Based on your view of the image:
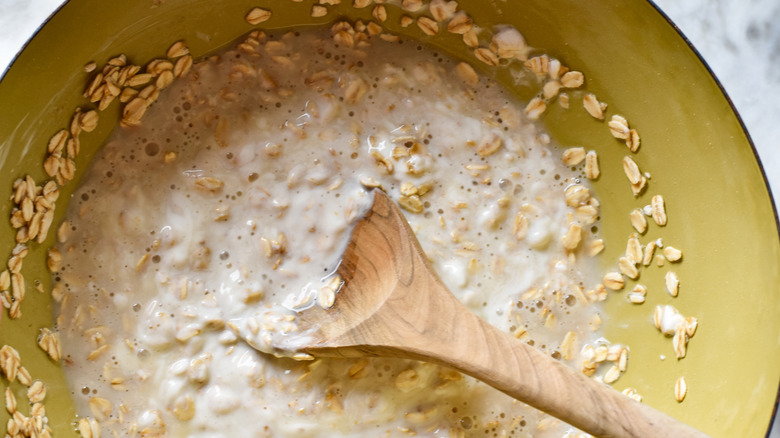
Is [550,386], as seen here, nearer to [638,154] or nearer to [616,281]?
[616,281]

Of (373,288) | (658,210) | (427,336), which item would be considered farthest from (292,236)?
(658,210)

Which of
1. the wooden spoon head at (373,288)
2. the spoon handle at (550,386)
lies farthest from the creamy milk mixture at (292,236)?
the spoon handle at (550,386)

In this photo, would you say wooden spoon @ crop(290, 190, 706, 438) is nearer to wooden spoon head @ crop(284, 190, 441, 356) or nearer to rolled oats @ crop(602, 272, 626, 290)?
wooden spoon head @ crop(284, 190, 441, 356)

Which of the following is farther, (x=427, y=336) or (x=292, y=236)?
(x=292, y=236)

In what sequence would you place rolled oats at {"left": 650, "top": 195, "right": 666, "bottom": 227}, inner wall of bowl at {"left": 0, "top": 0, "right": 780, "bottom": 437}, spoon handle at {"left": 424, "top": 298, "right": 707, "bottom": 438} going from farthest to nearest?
1. rolled oats at {"left": 650, "top": 195, "right": 666, "bottom": 227}
2. inner wall of bowl at {"left": 0, "top": 0, "right": 780, "bottom": 437}
3. spoon handle at {"left": 424, "top": 298, "right": 707, "bottom": 438}

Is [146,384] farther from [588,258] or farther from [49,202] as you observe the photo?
[588,258]

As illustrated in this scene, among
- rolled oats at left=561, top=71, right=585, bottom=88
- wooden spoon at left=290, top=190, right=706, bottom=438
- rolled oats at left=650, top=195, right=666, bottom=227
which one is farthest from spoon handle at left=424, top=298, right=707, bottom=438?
rolled oats at left=561, top=71, right=585, bottom=88
